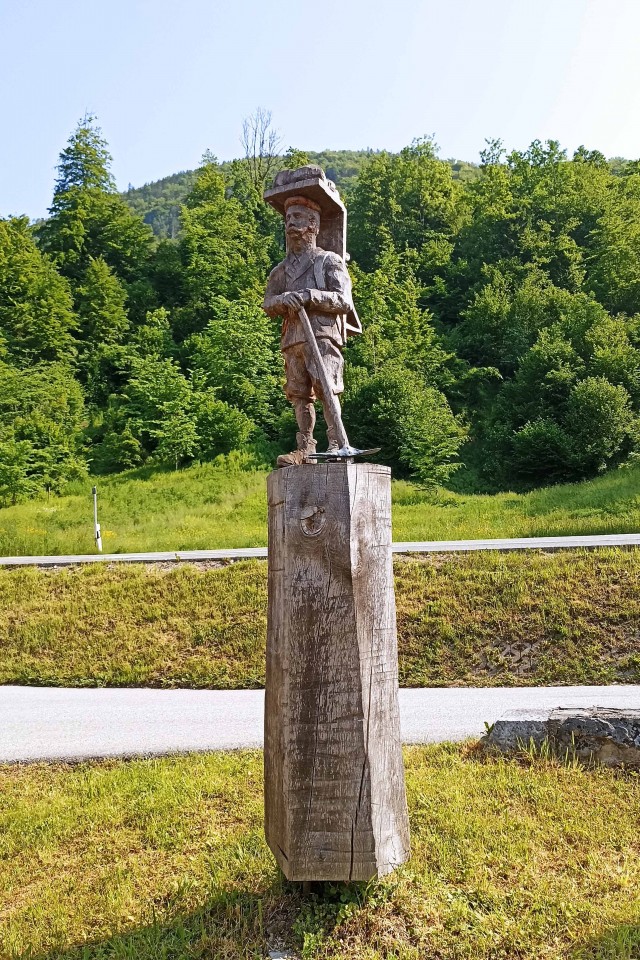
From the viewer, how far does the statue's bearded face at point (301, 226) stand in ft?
15.4

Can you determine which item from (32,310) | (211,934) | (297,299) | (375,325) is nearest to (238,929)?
(211,934)

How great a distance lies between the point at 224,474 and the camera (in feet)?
82.2

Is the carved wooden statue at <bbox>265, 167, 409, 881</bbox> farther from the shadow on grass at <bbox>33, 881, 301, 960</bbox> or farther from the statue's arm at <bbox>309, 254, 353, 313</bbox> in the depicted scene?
the statue's arm at <bbox>309, 254, 353, 313</bbox>

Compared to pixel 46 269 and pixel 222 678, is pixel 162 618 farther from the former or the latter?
pixel 46 269

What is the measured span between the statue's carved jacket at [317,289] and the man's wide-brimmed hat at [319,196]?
20 centimetres

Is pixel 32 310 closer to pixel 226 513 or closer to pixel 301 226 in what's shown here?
pixel 226 513

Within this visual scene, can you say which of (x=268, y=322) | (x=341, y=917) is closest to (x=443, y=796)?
(x=341, y=917)

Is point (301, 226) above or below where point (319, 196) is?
below

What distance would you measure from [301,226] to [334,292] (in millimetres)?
585

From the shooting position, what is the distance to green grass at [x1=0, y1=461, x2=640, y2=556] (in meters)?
13.8

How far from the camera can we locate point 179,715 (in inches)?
246

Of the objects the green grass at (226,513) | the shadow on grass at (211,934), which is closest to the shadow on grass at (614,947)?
the shadow on grass at (211,934)

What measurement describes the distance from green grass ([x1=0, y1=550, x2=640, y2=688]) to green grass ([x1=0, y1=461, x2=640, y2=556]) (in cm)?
416

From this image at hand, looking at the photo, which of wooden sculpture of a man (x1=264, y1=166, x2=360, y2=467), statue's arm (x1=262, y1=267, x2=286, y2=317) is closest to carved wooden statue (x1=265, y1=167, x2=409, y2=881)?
wooden sculpture of a man (x1=264, y1=166, x2=360, y2=467)
